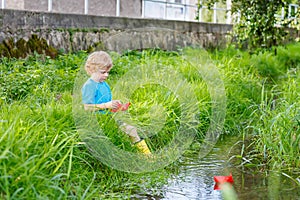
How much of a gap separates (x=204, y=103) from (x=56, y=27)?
373cm

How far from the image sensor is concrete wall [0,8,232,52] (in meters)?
8.98

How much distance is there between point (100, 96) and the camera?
5391mm

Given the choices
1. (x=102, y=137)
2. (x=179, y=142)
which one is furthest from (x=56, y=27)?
(x=102, y=137)

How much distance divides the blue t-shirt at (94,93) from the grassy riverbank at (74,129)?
205mm

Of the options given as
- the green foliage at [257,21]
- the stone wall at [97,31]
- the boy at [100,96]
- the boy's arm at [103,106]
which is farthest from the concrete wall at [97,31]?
the boy's arm at [103,106]

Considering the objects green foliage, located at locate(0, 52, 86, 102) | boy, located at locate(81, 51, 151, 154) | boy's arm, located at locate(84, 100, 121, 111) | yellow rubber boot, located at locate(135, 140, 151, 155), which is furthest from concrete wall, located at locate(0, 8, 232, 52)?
yellow rubber boot, located at locate(135, 140, 151, 155)

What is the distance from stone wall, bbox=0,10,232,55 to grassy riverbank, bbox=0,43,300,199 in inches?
20.1

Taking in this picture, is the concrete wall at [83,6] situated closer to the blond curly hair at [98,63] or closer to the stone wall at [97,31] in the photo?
the stone wall at [97,31]

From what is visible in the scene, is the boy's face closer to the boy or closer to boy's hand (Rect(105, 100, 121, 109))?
the boy

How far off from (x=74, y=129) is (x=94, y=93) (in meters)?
0.49

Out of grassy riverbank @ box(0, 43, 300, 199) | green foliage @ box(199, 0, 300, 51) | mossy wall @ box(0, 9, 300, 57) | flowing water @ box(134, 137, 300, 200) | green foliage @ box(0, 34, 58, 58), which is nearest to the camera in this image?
grassy riverbank @ box(0, 43, 300, 199)

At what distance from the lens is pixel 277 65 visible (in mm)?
11547

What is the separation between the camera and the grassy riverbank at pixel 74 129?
3.63m

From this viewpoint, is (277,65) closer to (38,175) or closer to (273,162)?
(273,162)
